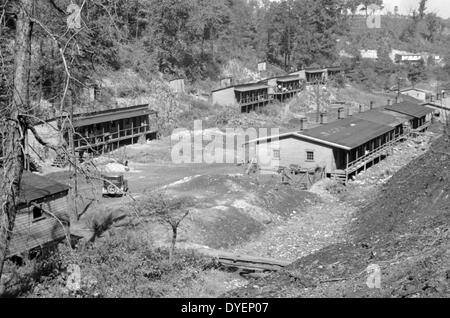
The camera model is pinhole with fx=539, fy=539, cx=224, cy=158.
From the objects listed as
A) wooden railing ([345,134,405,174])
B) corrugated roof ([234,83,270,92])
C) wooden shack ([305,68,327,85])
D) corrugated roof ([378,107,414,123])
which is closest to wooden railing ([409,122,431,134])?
corrugated roof ([378,107,414,123])

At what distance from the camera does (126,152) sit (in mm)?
47469

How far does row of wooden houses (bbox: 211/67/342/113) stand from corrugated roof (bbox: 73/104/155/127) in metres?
15.1

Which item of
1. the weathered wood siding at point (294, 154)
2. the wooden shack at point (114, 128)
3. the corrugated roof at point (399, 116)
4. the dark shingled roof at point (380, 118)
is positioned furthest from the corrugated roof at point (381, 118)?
the wooden shack at point (114, 128)

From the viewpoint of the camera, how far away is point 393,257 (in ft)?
54.9

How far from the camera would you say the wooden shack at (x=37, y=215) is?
19812mm

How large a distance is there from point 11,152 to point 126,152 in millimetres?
37645

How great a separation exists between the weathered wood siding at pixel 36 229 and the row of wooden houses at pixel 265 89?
153 feet

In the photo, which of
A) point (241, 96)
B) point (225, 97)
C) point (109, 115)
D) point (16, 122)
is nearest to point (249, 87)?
Answer: point (241, 96)

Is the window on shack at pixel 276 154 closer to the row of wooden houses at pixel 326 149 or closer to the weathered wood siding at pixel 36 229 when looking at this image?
the row of wooden houses at pixel 326 149

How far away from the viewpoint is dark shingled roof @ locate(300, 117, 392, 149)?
4028 cm

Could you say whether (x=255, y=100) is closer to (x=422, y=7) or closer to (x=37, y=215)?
(x=37, y=215)
